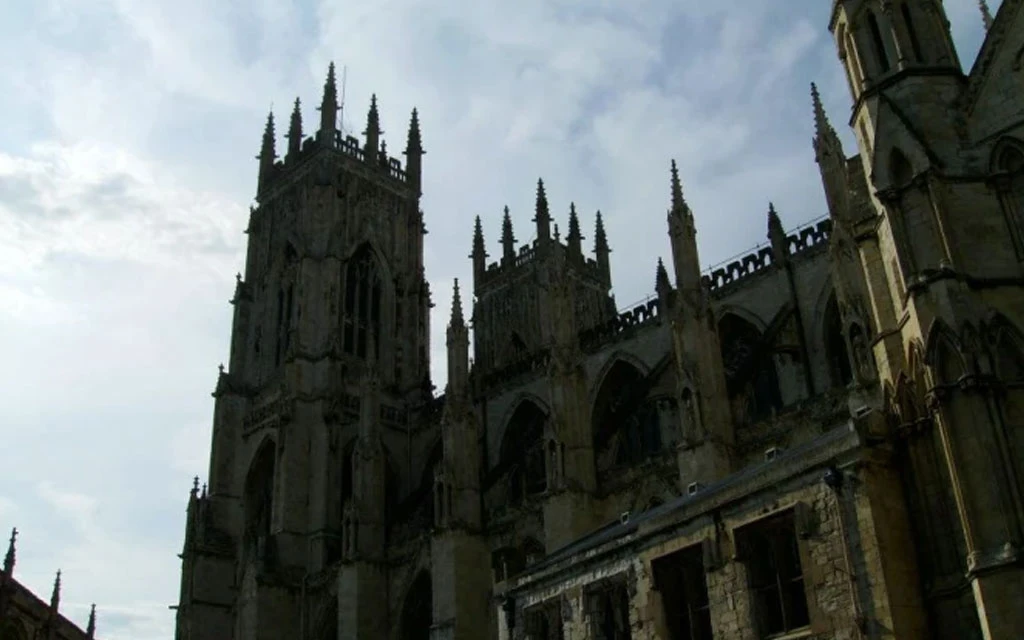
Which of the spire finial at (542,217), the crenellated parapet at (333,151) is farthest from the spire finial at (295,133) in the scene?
the spire finial at (542,217)

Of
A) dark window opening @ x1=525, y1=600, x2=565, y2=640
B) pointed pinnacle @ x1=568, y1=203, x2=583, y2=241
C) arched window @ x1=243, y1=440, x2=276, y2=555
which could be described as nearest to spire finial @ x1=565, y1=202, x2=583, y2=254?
pointed pinnacle @ x1=568, y1=203, x2=583, y2=241

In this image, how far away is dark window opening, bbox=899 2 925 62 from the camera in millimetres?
13914

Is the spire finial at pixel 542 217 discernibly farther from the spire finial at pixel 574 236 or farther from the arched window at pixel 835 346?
the arched window at pixel 835 346

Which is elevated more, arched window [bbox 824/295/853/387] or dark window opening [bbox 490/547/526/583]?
arched window [bbox 824/295/853/387]

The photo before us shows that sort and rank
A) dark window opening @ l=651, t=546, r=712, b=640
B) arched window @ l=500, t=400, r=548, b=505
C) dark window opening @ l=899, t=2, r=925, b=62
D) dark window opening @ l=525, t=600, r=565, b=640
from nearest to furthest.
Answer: dark window opening @ l=899, t=2, r=925, b=62, dark window opening @ l=651, t=546, r=712, b=640, dark window opening @ l=525, t=600, r=565, b=640, arched window @ l=500, t=400, r=548, b=505

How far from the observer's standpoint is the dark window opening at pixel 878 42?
46.3 ft

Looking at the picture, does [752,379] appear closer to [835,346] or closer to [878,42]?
[835,346]

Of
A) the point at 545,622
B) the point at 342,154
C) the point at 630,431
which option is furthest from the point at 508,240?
the point at 545,622

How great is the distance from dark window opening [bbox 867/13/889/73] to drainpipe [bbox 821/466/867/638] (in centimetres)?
521

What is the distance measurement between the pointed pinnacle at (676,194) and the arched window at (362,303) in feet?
61.7

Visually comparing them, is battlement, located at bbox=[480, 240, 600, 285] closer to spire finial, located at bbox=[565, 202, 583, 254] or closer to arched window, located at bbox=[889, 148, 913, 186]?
spire finial, located at bbox=[565, 202, 583, 254]

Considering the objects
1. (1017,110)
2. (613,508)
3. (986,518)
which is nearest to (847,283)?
(613,508)

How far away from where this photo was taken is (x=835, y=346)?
31.6 metres

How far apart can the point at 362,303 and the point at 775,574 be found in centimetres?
3684
